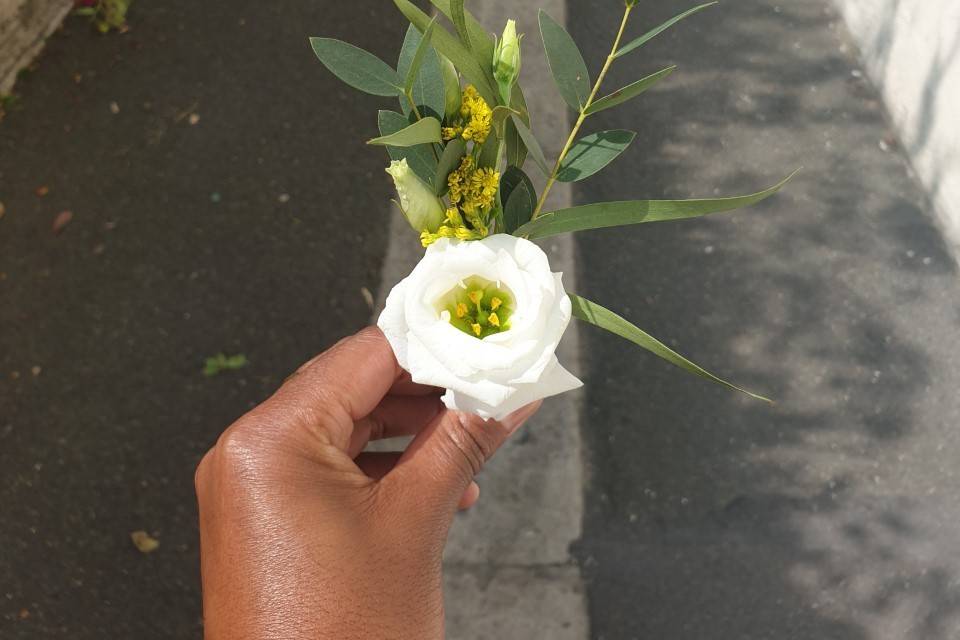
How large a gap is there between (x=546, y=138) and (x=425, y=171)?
2.04m

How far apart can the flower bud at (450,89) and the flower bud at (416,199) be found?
0.32 ft

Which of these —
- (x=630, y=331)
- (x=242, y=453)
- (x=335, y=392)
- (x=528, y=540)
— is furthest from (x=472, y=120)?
(x=528, y=540)

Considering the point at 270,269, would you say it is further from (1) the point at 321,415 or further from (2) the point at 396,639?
(2) the point at 396,639

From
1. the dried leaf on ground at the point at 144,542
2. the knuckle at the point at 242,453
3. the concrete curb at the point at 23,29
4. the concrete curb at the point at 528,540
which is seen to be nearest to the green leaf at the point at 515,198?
the knuckle at the point at 242,453

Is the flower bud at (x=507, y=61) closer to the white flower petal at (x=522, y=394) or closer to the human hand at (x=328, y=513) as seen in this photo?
the white flower petal at (x=522, y=394)

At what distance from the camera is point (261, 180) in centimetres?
303

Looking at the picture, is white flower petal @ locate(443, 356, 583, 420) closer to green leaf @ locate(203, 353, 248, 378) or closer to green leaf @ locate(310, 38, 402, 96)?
green leaf @ locate(310, 38, 402, 96)

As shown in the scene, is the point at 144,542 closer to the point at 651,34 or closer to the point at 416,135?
the point at 416,135

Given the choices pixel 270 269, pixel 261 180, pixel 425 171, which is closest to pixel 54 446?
pixel 270 269

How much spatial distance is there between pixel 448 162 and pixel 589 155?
0.86 feet

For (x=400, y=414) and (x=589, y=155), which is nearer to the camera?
(x=589, y=155)

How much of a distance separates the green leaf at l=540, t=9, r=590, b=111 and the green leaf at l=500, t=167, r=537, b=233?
0.12 m

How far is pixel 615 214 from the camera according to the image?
1.07 metres

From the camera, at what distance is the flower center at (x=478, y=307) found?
106cm
